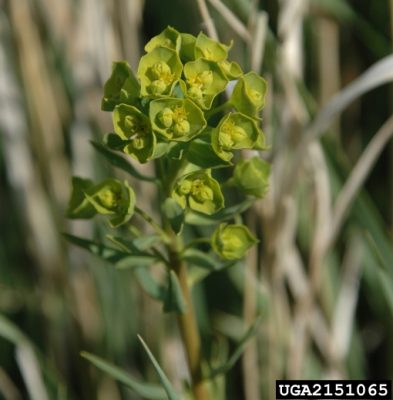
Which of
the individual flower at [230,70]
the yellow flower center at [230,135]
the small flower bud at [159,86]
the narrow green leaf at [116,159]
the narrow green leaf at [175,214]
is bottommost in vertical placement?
the narrow green leaf at [175,214]

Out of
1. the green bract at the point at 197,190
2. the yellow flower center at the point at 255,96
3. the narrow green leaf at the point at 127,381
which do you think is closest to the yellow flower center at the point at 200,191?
the green bract at the point at 197,190

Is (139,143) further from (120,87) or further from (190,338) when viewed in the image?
(190,338)

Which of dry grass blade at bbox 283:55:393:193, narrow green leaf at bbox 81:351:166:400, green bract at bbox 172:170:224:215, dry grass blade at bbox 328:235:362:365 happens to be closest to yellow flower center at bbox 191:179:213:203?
green bract at bbox 172:170:224:215

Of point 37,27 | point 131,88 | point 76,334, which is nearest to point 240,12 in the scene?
point 131,88

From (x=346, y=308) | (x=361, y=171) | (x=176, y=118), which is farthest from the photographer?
(x=346, y=308)

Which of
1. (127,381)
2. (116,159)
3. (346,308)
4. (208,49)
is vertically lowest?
(346,308)

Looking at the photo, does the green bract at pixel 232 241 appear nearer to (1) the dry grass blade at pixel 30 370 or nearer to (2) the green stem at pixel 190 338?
(2) the green stem at pixel 190 338

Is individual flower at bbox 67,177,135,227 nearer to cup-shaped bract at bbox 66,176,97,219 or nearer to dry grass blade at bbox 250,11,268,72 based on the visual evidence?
cup-shaped bract at bbox 66,176,97,219

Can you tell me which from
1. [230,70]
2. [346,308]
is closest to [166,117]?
[230,70]
